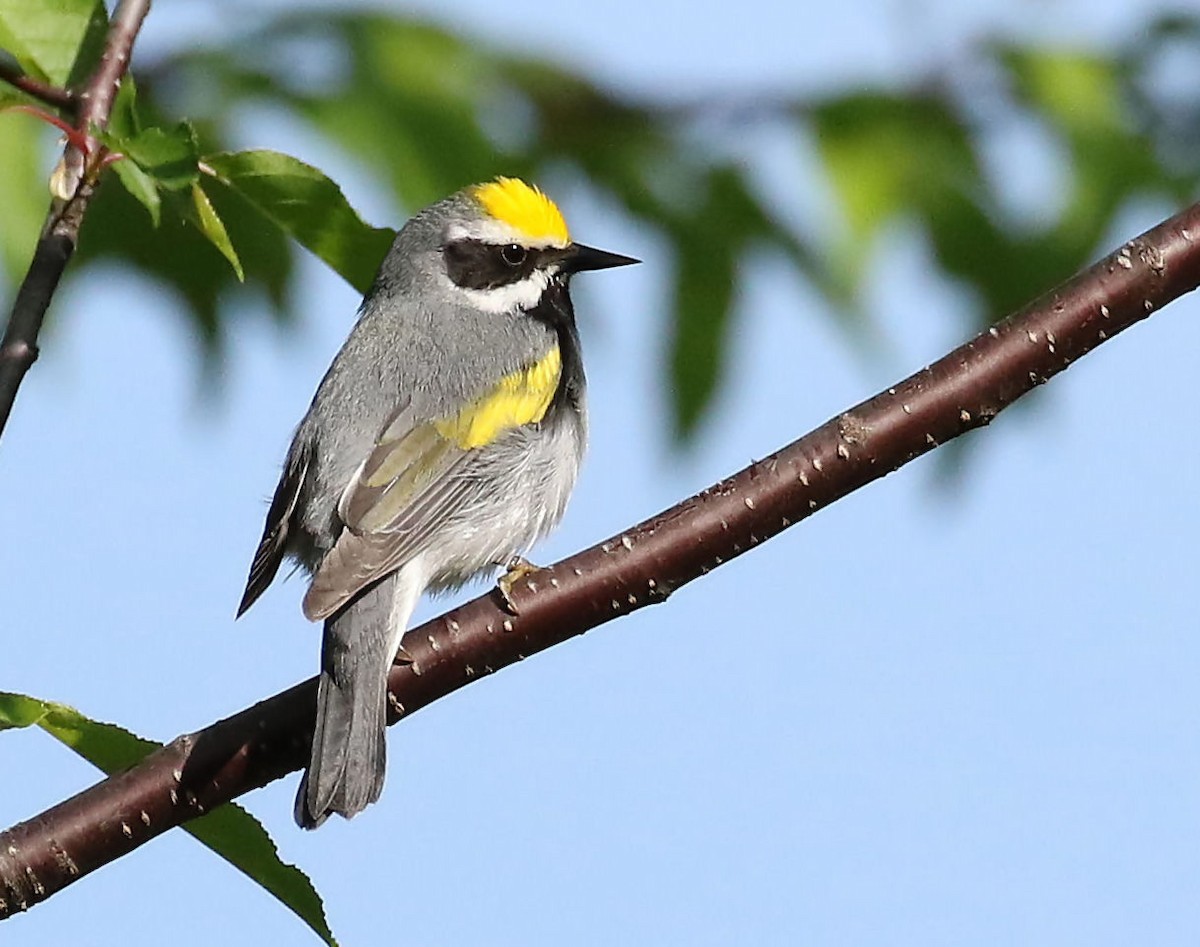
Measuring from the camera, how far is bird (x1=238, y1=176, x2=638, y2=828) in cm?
366

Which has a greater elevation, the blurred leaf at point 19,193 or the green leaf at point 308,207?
the blurred leaf at point 19,193

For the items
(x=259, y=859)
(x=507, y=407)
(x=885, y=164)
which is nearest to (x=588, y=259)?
(x=507, y=407)

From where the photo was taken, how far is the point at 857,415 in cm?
320

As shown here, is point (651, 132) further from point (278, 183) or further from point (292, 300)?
point (278, 183)

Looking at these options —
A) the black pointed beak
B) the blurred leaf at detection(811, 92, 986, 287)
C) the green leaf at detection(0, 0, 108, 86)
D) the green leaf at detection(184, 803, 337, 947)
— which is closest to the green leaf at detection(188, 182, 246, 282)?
the green leaf at detection(0, 0, 108, 86)

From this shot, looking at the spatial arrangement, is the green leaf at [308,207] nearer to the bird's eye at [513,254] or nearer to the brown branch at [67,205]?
the brown branch at [67,205]

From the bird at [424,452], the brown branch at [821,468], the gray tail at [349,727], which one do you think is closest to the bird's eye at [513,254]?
the bird at [424,452]

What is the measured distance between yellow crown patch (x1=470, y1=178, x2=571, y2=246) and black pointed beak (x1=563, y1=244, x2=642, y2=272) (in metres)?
0.08

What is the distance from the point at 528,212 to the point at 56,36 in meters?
2.59

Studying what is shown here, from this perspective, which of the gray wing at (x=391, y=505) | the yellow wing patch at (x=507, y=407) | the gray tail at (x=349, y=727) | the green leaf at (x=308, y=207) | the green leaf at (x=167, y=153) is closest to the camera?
the green leaf at (x=167, y=153)

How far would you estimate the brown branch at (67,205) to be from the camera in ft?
8.66

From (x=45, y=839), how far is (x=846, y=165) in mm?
2499

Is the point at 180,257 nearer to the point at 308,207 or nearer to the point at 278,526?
the point at 278,526

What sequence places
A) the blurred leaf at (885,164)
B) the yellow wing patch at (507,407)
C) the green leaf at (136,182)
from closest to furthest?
the green leaf at (136,182) → the blurred leaf at (885,164) → the yellow wing patch at (507,407)
